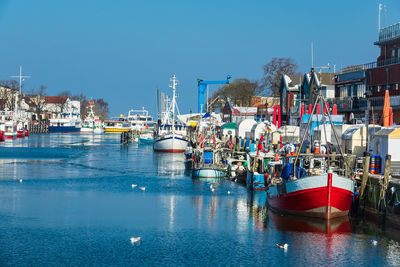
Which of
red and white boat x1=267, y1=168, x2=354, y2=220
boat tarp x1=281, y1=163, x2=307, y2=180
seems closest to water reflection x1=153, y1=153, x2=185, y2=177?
boat tarp x1=281, y1=163, x2=307, y2=180

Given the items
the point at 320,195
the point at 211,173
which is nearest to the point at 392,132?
the point at 320,195

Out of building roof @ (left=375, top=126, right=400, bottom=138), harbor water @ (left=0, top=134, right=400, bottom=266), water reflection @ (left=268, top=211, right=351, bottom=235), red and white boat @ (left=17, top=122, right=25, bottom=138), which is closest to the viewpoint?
harbor water @ (left=0, top=134, right=400, bottom=266)

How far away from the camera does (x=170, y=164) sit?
71.8 meters

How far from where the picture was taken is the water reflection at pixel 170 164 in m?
61.1

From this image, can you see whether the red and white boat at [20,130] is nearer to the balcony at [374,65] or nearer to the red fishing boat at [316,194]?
the balcony at [374,65]

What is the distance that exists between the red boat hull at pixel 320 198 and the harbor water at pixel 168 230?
0.59 m

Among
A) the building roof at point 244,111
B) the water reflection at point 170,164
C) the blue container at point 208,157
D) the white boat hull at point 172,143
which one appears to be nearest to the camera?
the blue container at point 208,157

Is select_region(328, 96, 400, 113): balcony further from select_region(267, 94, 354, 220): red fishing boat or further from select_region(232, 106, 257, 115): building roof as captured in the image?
select_region(232, 106, 257, 115): building roof

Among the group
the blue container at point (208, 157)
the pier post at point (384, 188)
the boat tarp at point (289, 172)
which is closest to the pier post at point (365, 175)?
the pier post at point (384, 188)

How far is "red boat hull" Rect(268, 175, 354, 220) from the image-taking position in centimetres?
3312

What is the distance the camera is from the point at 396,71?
64500mm

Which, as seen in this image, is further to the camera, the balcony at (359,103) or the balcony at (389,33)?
the balcony at (389,33)

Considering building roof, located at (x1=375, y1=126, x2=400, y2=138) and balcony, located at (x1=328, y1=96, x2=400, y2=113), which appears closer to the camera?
building roof, located at (x1=375, y1=126, x2=400, y2=138)

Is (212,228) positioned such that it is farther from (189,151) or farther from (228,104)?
(228,104)
